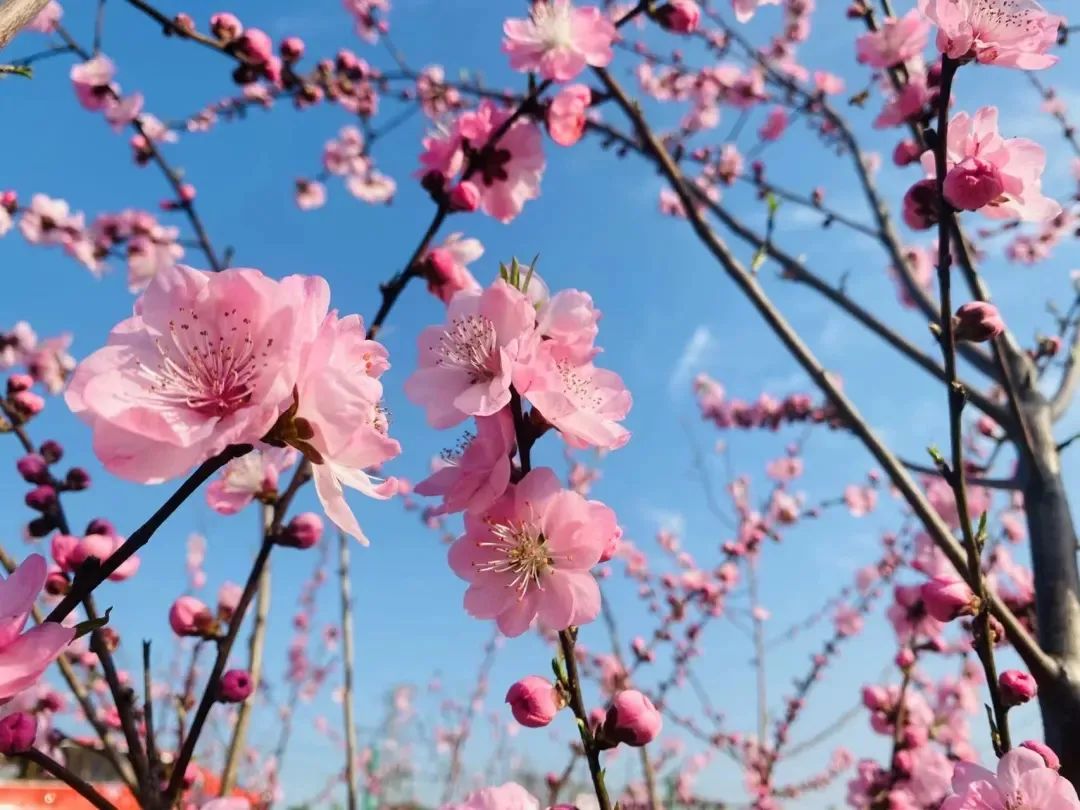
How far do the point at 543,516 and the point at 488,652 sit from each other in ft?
25.0

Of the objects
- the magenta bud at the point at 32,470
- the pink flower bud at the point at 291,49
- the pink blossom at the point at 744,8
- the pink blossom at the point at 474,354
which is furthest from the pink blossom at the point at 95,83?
the pink blossom at the point at 474,354

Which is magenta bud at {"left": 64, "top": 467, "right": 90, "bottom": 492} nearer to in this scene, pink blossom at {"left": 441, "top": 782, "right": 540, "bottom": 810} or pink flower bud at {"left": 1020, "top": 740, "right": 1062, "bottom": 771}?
pink blossom at {"left": 441, "top": 782, "right": 540, "bottom": 810}

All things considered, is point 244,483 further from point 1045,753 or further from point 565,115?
point 1045,753

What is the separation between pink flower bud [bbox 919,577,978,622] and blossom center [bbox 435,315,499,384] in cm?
77

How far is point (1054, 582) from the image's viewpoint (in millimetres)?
1755

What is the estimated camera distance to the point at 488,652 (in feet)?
26.8

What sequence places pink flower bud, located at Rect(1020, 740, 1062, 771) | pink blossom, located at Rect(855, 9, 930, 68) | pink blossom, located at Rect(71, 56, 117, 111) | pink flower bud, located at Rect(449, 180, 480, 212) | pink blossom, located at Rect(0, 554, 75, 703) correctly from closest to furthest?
pink blossom, located at Rect(0, 554, 75, 703) < pink flower bud, located at Rect(1020, 740, 1062, 771) < pink flower bud, located at Rect(449, 180, 480, 212) < pink blossom, located at Rect(855, 9, 930, 68) < pink blossom, located at Rect(71, 56, 117, 111)

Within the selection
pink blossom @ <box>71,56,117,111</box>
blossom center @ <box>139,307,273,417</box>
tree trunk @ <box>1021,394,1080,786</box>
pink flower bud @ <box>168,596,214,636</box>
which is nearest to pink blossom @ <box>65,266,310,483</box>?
blossom center @ <box>139,307,273,417</box>

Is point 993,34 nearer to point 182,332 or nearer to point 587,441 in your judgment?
point 587,441

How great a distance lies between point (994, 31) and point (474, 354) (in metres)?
1.03

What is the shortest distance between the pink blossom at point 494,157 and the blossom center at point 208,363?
111 cm

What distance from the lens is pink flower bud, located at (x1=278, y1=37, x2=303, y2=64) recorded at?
233 cm

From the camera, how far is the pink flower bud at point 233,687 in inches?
52.7

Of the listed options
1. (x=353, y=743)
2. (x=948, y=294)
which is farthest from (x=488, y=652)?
(x=948, y=294)
